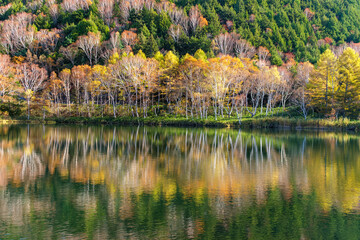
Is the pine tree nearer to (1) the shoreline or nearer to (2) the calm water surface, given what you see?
(1) the shoreline

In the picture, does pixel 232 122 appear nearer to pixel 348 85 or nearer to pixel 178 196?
pixel 348 85

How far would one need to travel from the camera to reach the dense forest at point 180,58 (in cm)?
6262

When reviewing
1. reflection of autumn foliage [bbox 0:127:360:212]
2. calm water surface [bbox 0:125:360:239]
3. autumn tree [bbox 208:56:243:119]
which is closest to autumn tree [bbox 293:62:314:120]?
autumn tree [bbox 208:56:243:119]

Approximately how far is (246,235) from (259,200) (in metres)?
3.67

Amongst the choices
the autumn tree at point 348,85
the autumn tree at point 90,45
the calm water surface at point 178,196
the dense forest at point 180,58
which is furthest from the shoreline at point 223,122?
the calm water surface at point 178,196

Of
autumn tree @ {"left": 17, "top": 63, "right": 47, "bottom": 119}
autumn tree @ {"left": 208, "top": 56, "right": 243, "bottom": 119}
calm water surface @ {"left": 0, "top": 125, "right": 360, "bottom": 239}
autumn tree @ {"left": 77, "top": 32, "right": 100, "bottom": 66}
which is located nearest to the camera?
calm water surface @ {"left": 0, "top": 125, "right": 360, "bottom": 239}

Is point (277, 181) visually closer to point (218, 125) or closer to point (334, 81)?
point (218, 125)

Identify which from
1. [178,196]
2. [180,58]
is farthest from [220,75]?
[178,196]

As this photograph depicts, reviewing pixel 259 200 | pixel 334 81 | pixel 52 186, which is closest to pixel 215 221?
pixel 259 200

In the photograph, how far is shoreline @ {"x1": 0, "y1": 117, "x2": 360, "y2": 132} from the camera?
53156 millimetres

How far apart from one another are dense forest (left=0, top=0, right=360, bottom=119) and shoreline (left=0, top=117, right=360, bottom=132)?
2.30 metres

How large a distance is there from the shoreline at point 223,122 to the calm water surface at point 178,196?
97.2 feet

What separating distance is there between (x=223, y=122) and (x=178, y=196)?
1774 inches

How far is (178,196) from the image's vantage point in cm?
1443
